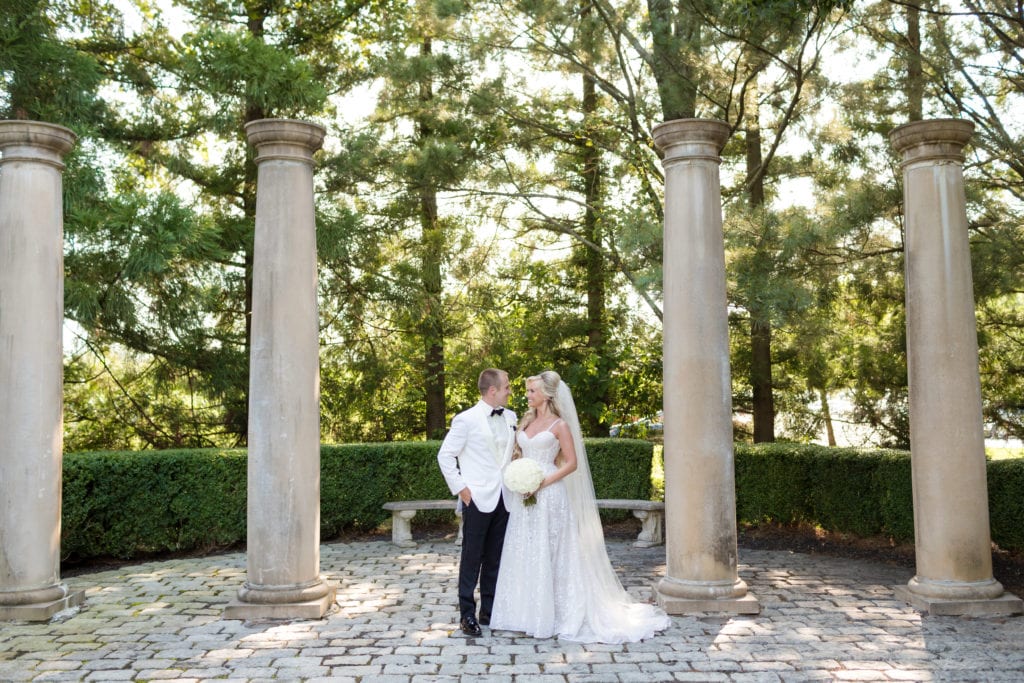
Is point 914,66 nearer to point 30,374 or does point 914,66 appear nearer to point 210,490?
point 30,374

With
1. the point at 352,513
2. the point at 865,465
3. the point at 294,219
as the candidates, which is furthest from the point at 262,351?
the point at 865,465

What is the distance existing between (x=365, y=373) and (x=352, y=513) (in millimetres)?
3863

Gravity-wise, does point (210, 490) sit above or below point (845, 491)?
above

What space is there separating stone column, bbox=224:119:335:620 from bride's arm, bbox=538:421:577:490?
74.0 inches

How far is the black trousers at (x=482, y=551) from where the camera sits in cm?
626

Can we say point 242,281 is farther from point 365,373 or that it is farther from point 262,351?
point 262,351

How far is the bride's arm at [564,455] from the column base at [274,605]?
6.74 ft

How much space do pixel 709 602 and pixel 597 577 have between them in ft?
3.01

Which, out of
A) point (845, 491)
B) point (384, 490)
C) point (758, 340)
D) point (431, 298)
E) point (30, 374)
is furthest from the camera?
point (431, 298)

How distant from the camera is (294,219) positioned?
6.80 metres

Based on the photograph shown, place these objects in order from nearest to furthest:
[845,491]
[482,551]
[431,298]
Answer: [482,551], [845,491], [431,298]

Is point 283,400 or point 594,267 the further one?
point 594,267

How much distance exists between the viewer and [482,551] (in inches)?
251

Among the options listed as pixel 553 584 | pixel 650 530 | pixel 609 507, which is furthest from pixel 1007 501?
pixel 553 584
